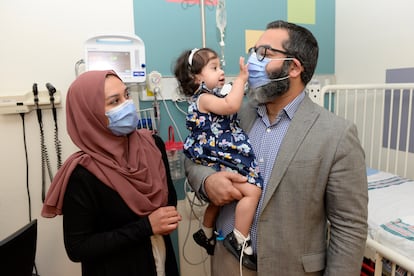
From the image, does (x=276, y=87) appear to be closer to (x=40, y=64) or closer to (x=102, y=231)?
(x=102, y=231)

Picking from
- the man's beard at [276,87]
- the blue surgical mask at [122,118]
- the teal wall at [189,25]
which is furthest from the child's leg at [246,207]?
the teal wall at [189,25]

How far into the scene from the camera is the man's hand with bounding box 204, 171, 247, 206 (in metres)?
1.16

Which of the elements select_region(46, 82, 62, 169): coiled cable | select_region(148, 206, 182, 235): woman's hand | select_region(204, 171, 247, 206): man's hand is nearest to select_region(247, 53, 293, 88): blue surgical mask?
select_region(204, 171, 247, 206): man's hand

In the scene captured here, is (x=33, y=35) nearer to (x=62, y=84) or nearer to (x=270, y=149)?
(x=62, y=84)

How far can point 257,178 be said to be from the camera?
1162 millimetres

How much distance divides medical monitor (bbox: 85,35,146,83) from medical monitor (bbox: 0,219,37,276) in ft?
3.13

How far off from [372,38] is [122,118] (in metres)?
2.02

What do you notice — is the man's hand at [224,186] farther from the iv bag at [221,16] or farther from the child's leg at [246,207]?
the iv bag at [221,16]

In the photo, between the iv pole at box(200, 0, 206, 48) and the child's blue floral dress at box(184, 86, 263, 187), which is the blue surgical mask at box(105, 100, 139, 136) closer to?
the child's blue floral dress at box(184, 86, 263, 187)

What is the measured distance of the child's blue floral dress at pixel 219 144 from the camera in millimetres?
1194

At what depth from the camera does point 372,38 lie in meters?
2.25

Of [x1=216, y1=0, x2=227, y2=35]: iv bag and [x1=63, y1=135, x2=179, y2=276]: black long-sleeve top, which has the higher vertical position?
[x1=216, y1=0, x2=227, y2=35]: iv bag

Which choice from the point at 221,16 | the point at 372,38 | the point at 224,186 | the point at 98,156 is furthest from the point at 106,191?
the point at 372,38

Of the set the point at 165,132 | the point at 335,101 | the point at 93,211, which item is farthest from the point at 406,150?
the point at 93,211
